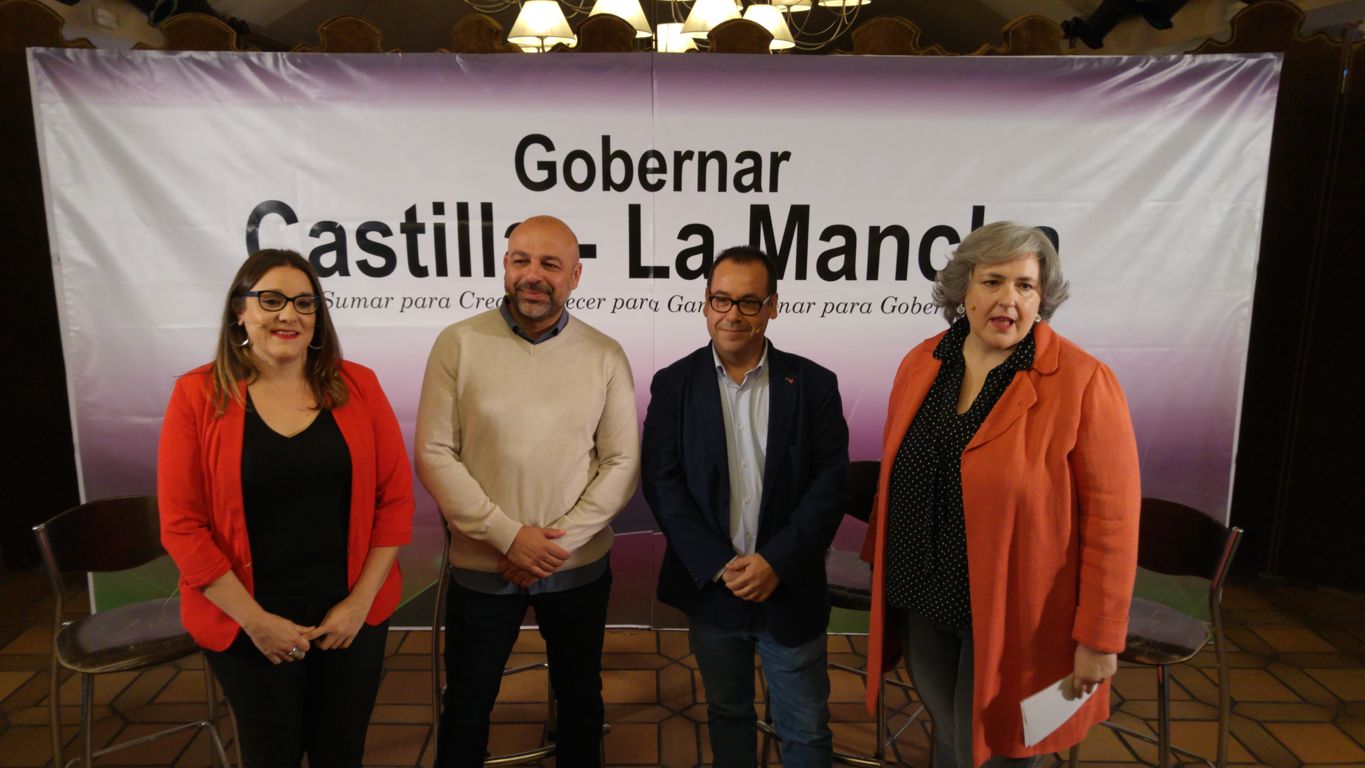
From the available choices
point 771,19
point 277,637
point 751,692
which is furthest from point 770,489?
point 771,19

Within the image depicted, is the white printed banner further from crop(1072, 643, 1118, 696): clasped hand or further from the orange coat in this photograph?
crop(1072, 643, 1118, 696): clasped hand

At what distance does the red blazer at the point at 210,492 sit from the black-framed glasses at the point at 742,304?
0.83m

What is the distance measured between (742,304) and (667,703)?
165 centimetres

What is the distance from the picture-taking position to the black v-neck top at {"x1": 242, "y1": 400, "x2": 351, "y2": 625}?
1600 millimetres

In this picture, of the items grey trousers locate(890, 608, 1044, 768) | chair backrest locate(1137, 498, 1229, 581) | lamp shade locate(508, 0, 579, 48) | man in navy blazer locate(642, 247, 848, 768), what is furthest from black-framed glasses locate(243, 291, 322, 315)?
lamp shade locate(508, 0, 579, 48)

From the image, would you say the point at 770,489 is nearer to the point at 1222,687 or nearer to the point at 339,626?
the point at 339,626

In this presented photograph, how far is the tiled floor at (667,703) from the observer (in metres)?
2.53

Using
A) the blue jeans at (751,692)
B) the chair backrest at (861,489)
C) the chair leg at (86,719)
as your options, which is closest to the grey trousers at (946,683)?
the blue jeans at (751,692)

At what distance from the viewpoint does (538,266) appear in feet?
6.25

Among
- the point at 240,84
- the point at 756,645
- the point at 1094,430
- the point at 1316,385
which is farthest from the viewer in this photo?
the point at 1316,385

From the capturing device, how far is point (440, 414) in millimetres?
1936

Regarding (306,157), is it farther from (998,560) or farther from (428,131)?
(998,560)

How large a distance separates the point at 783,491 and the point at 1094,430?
68cm

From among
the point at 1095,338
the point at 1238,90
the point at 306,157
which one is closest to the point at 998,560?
the point at 1095,338
